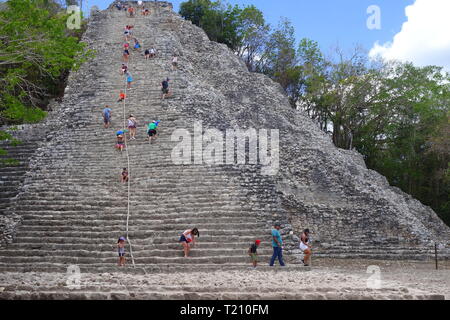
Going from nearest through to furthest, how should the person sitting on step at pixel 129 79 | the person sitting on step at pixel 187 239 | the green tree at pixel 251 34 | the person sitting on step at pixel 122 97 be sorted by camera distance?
the person sitting on step at pixel 187 239 < the person sitting on step at pixel 122 97 < the person sitting on step at pixel 129 79 < the green tree at pixel 251 34

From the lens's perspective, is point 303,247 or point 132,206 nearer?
point 303,247

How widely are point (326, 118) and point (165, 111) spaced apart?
14928 mm

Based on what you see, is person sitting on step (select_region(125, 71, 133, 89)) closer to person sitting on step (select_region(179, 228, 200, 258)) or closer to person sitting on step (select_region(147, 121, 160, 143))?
person sitting on step (select_region(147, 121, 160, 143))

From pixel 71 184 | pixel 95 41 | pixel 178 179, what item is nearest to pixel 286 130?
pixel 178 179

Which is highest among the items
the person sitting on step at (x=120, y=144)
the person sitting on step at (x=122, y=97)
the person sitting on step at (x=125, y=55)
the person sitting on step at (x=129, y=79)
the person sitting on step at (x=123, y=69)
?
the person sitting on step at (x=125, y=55)

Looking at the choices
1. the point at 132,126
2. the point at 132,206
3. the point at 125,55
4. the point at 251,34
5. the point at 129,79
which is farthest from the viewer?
the point at 251,34

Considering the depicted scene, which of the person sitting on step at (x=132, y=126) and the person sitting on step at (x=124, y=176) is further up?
the person sitting on step at (x=132, y=126)

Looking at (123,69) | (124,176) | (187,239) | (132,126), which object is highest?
(123,69)

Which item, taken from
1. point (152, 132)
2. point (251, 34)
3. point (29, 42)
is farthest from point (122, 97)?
point (251, 34)

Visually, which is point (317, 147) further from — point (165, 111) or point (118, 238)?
point (118, 238)

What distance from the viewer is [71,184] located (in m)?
10.8

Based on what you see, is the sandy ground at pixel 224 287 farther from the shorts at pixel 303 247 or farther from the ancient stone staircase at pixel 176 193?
the ancient stone staircase at pixel 176 193

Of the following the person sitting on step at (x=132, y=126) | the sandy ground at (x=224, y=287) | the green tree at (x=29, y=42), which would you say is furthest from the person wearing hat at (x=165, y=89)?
the sandy ground at (x=224, y=287)

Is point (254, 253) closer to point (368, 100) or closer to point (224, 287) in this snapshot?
point (224, 287)
